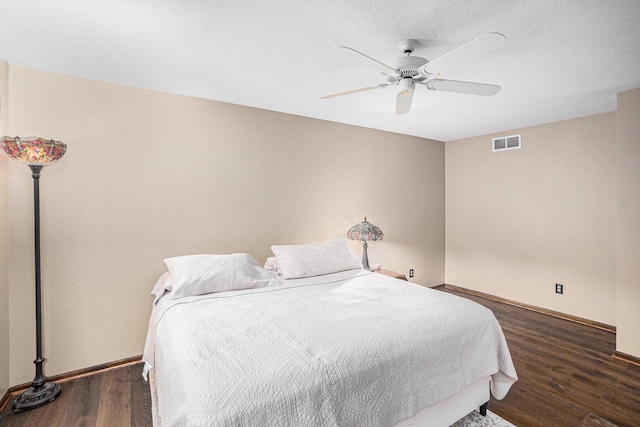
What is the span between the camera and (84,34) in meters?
1.82

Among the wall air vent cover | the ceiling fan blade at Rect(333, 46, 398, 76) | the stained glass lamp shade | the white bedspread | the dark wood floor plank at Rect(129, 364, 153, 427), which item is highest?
the wall air vent cover

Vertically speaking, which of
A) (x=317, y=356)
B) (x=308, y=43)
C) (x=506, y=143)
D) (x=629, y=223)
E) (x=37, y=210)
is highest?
(x=308, y=43)

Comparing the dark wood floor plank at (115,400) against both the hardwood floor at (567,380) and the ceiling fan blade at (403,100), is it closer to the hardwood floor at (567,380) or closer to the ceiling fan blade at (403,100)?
the hardwood floor at (567,380)

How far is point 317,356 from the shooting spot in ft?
4.56

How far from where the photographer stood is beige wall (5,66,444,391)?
2.29 m

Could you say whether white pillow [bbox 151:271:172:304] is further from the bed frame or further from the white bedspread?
the bed frame

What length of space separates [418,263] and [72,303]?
161 inches

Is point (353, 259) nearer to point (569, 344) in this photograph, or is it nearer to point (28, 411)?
point (569, 344)

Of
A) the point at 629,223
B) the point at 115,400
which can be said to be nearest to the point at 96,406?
the point at 115,400

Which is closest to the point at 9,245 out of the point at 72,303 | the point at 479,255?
the point at 72,303

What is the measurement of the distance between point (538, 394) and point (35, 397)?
3523 millimetres

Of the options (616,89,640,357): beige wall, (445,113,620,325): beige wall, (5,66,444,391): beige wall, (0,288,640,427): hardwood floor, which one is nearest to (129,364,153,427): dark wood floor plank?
(0,288,640,427): hardwood floor

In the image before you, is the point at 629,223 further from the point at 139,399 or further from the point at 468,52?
the point at 139,399

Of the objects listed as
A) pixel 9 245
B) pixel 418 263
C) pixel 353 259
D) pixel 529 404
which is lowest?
pixel 529 404
